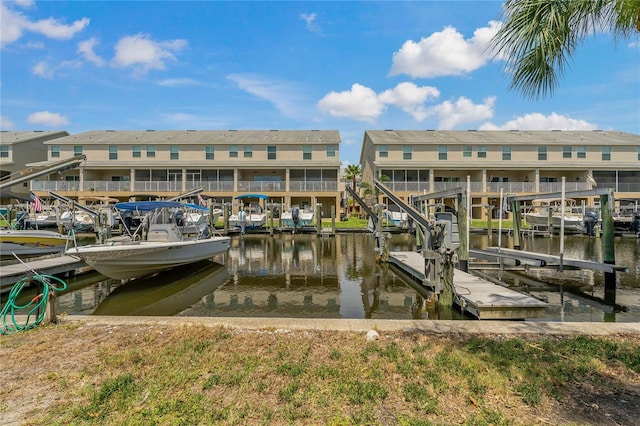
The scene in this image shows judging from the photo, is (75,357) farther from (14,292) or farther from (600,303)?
(600,303)

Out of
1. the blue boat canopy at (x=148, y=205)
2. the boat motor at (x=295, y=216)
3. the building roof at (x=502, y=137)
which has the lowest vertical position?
the boat motor at (x=295, y=216)

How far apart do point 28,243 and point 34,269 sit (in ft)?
12.3

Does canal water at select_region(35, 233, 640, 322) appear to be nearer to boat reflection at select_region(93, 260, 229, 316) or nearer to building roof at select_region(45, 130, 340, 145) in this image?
boat reflection at select_region(93, 260, 229, 316)

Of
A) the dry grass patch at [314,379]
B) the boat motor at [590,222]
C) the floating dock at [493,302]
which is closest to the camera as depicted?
the dry grass patch at [314,379]

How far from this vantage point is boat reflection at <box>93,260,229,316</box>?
9.16m

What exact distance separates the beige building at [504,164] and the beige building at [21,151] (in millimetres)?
39251

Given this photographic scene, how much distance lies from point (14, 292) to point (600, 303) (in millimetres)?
13247

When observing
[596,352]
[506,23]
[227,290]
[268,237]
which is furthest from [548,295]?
[268,237]

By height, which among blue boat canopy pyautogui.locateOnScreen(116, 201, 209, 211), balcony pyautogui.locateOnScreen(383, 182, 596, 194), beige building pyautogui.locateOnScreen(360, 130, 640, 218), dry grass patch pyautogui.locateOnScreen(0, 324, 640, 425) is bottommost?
dry grass patch pyautogui.locateOnScreen(0, 324, 640, 425)

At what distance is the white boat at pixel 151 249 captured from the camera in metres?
10.1

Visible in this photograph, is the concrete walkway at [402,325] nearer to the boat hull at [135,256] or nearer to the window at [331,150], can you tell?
the boat hull at [135,256]

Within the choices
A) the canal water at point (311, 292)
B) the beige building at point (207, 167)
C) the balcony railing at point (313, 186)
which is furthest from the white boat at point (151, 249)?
the beige building at point (207, 167)

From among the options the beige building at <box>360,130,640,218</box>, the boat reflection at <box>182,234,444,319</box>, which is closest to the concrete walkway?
the boat reflection at <box>182,234,444,319</box>

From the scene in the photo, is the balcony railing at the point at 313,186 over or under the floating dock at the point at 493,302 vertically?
over
